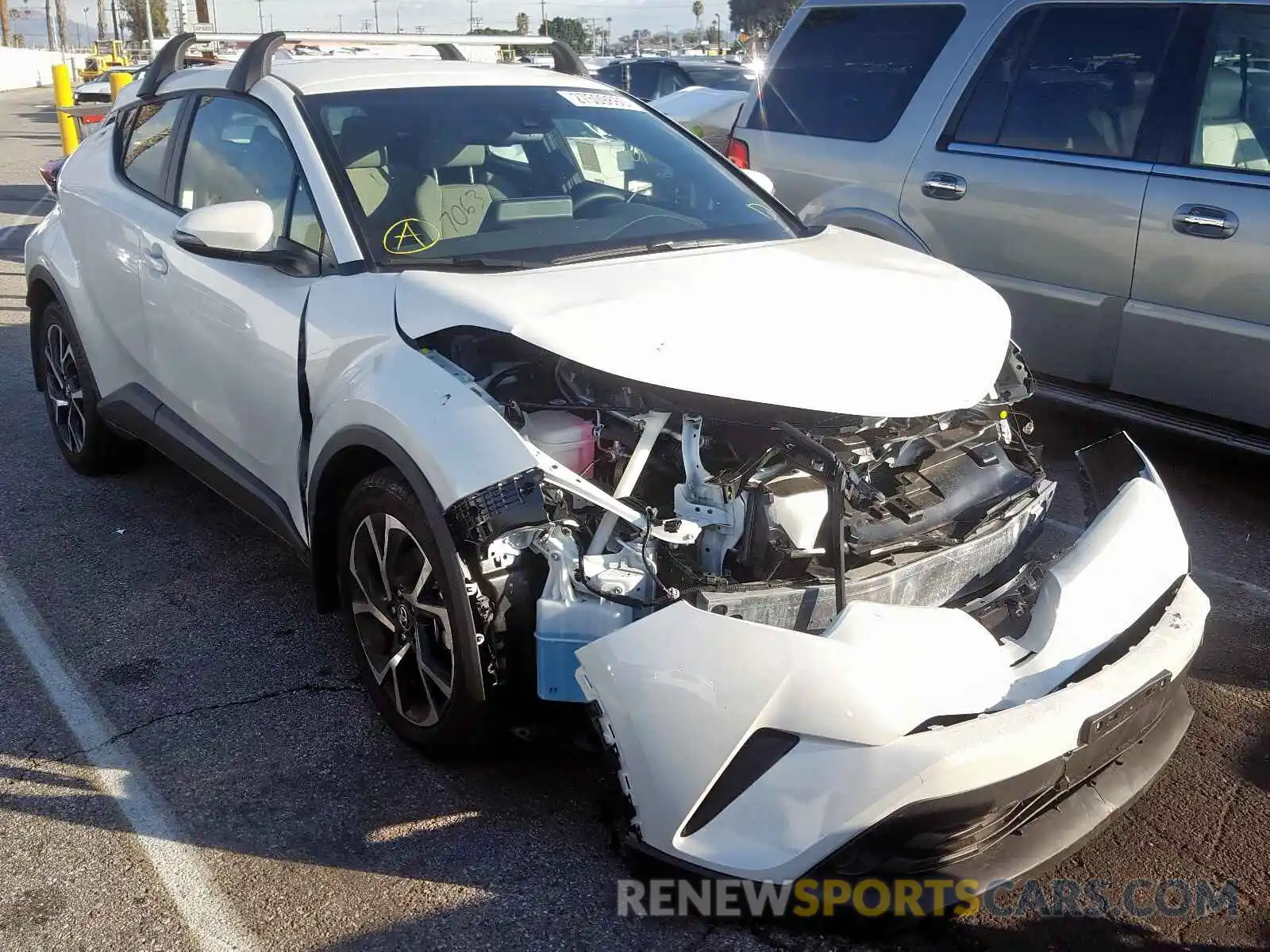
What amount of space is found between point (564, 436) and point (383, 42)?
248cm

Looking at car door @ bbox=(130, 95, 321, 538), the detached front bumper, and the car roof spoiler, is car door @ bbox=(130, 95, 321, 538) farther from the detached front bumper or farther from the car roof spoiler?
the detached front bumper

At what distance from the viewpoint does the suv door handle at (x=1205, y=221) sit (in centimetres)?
459

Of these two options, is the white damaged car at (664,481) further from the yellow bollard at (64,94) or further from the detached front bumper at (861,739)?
the yellow bollard at (64,94)

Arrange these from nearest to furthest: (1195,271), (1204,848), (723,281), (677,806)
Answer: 1. (677,806)
2. (1204,848)
3. (723,281)
4. (1195,271)

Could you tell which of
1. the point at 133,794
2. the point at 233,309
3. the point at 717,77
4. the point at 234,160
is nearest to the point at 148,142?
the point at 234,160

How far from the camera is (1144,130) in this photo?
4922 millimetres

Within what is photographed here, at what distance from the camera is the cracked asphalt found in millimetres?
2721

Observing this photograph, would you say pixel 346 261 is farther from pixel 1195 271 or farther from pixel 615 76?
pixel 615 76

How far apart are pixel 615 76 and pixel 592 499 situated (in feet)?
49.2

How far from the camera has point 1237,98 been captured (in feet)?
15.6

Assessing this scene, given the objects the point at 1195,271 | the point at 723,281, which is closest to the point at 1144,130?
the point at 1195,271

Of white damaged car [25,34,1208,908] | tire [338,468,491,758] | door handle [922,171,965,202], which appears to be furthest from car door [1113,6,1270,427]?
tire [338,468,491,758]

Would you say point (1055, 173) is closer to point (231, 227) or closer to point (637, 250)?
point (637, 250)

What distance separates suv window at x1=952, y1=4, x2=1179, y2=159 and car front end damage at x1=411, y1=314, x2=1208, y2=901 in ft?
7.15
